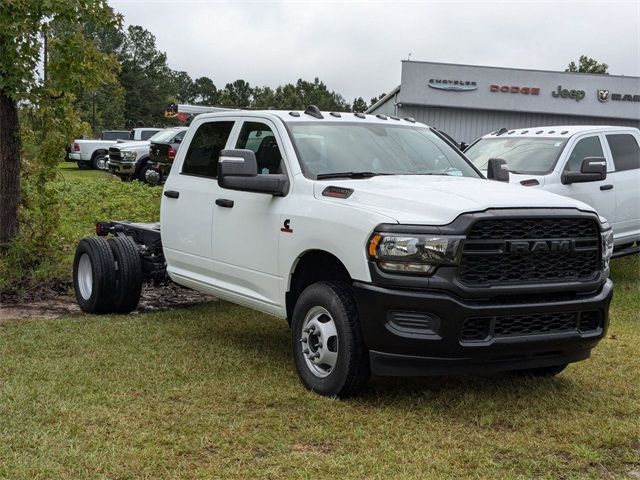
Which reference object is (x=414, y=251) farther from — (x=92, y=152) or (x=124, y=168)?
(x=92, y=152)

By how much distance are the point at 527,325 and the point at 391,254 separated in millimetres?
972

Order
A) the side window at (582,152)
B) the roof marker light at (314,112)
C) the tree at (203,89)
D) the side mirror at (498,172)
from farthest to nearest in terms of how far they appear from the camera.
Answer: the tree at (203,89) → the side window at (582,152) → the side mirror at (498,172) → the roof marker light at (314,112)

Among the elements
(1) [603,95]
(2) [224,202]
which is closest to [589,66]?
(1) [603,95]

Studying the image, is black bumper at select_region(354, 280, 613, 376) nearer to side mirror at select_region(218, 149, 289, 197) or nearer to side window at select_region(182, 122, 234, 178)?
side mirror at select_region(218, 149, 289, 197)

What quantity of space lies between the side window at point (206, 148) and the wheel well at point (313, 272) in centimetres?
146

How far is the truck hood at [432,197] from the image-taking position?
16.1 feet

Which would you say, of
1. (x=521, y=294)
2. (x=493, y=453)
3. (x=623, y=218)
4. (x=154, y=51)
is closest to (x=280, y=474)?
Answer: (x=493, y=453)

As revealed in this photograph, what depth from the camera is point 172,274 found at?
730cm

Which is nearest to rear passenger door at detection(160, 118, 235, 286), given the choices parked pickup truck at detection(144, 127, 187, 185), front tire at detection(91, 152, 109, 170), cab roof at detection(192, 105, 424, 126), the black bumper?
cab roof at detection(192, 105, 424, 126)

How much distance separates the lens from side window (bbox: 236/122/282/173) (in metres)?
6.23

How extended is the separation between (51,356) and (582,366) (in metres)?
4.16

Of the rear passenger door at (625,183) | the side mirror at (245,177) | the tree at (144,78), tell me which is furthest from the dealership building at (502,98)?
the tree at (144,78)

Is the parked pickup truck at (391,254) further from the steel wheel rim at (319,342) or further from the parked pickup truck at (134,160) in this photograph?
the parked pickup truck at (134,160)

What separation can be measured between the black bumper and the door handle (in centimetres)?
176
